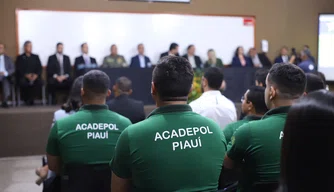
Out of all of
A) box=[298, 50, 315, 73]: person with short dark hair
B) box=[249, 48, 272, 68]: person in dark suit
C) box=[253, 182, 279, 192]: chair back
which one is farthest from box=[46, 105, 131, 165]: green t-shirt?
box=[249, 48, 272, 68]: person in dark suit

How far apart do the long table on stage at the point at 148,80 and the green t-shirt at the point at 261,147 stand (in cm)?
486

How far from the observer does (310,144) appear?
759 millimetres

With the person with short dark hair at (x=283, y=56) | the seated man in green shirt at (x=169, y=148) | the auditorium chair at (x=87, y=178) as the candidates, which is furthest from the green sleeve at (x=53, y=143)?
the person with short dark hair at (x=283, y=56)

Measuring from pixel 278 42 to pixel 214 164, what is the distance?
857cm

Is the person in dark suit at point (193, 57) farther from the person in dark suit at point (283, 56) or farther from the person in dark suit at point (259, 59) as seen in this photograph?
the person in dark suit at point (283, 56)

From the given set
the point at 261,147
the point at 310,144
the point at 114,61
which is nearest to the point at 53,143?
the point at 261,147

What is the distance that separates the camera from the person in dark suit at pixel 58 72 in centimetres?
700

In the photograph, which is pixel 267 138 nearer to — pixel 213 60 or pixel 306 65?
pixel 306 65

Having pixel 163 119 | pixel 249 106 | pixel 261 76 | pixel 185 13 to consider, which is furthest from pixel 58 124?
pixel 185 13

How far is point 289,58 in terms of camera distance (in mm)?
9125

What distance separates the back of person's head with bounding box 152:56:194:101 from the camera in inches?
56.3

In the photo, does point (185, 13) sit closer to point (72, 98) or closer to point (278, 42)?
point (278, 42)

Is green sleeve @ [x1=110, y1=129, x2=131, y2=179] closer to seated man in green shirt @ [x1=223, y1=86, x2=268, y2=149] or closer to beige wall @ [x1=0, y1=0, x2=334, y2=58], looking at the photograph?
seated man in green shirt @ [x1=223, y1=86, x2=268, y2=149]

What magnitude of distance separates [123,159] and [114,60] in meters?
6.48
